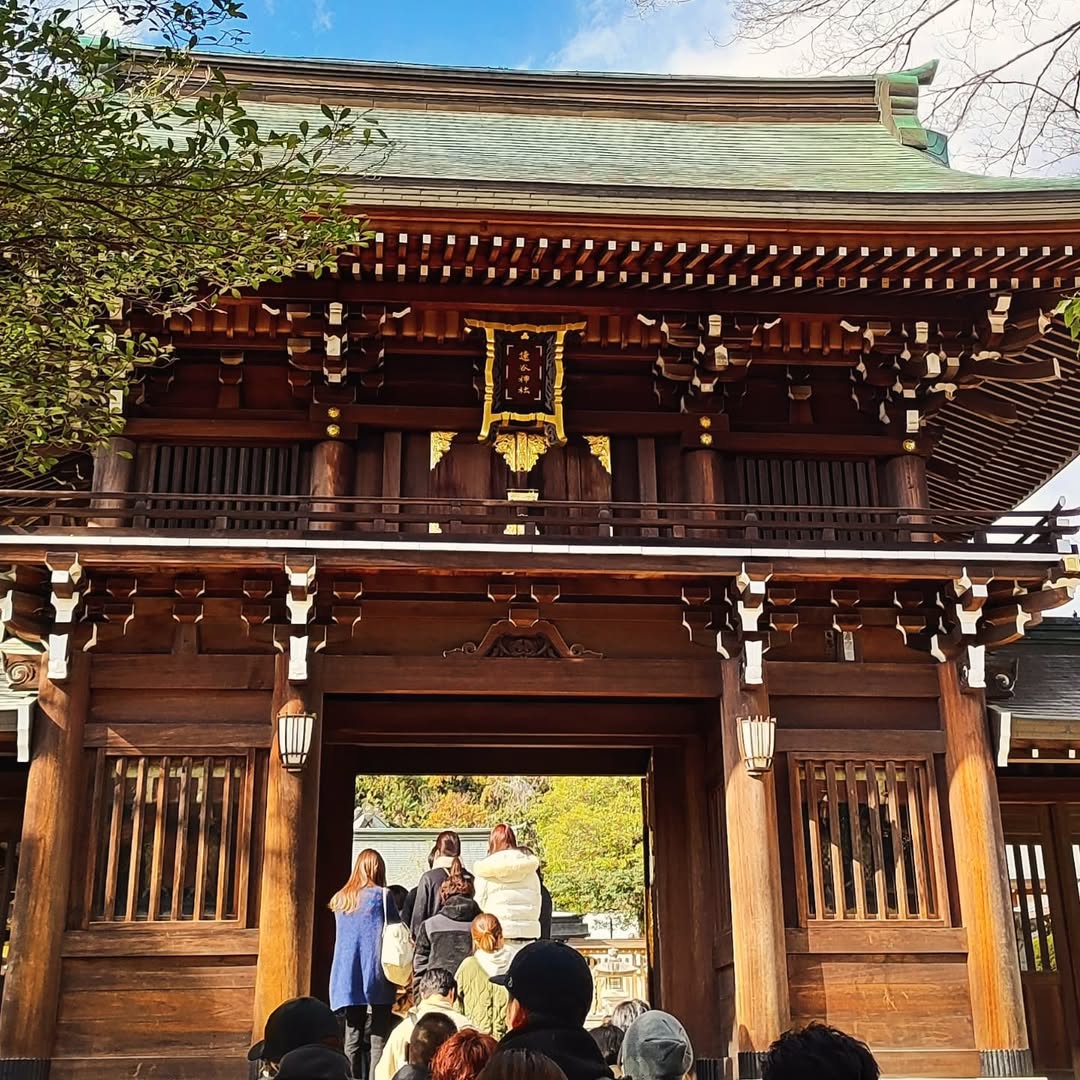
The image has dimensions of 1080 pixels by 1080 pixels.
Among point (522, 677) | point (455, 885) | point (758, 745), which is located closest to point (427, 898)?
point (455, 885)

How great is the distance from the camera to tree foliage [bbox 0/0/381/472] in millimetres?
5891

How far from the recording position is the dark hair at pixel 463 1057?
3.65 m

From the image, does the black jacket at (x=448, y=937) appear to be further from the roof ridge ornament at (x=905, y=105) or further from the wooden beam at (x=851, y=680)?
the roof ridge ornament at (x=905, y=105)

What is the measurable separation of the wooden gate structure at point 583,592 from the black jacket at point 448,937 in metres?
1.55

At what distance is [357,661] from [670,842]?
12.1 ft

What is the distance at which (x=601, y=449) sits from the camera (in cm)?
1091

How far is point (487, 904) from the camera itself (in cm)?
818

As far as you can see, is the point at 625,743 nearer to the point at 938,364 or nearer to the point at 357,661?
the point at 357,661

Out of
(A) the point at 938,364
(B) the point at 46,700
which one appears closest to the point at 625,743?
(A) the point at 938,364

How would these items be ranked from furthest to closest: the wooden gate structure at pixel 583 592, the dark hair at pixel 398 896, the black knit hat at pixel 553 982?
1. the wooden gate structure at pixel 583 592
2. the dark hair at pixel 398 896
3. the black knit hat at pixel 553 982

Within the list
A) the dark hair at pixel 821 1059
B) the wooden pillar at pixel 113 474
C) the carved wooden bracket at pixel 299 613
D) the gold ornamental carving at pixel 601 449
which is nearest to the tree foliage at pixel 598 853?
the gold ornamental carving at pixel 601 449

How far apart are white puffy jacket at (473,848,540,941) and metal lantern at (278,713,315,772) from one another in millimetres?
1976

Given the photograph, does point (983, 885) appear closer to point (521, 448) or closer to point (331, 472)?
→ point (521, 448)

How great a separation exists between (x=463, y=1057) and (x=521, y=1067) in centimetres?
92
